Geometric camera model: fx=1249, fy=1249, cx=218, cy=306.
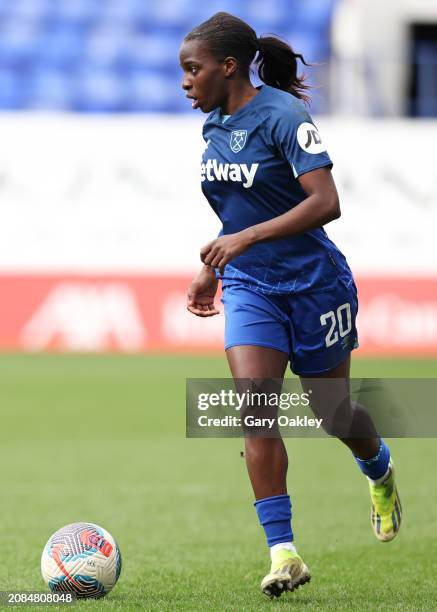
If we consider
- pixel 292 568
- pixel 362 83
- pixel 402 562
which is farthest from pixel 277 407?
pixel 362 83

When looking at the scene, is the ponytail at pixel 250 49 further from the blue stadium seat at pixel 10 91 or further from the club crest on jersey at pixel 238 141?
the blue stadium seat at pixel 10 91

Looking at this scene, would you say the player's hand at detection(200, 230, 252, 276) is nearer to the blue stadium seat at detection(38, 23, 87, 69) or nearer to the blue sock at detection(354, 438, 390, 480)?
the blue sock at detection(354, 438, 390, 480)

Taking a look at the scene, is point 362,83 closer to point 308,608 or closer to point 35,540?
point 35,540

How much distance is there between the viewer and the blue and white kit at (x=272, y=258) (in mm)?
4832

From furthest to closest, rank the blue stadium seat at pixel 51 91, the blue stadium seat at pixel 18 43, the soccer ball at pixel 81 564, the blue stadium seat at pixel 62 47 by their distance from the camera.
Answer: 1. the blue stadium seat at pixel 62 47
2. the blue stadium seat at pixel 18 43
3. the blue stadium seat at pixel 51 91
4. the soccer ball at pixel 81 564

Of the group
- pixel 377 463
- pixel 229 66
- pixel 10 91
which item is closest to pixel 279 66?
pixel 229 66

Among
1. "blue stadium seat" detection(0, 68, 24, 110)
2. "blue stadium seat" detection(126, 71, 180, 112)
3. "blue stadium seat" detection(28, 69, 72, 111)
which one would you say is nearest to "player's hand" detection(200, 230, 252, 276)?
"blue stadium seat" detection(28, 69, 72, 111)

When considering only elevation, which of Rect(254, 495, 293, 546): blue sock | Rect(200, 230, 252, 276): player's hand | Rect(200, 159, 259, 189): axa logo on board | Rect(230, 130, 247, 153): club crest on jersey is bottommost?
Rect(254, 495, 293, 546): blue sock

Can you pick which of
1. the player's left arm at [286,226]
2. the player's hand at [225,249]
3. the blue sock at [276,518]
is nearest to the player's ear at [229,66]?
the player's left arm at [286,226]

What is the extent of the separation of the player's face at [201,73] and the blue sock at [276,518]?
5.12 ft

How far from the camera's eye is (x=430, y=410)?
18.4ft

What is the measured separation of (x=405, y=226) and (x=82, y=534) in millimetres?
14835

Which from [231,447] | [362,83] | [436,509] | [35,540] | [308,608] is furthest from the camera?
[362,83]

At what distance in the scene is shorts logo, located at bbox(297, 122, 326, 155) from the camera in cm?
468
